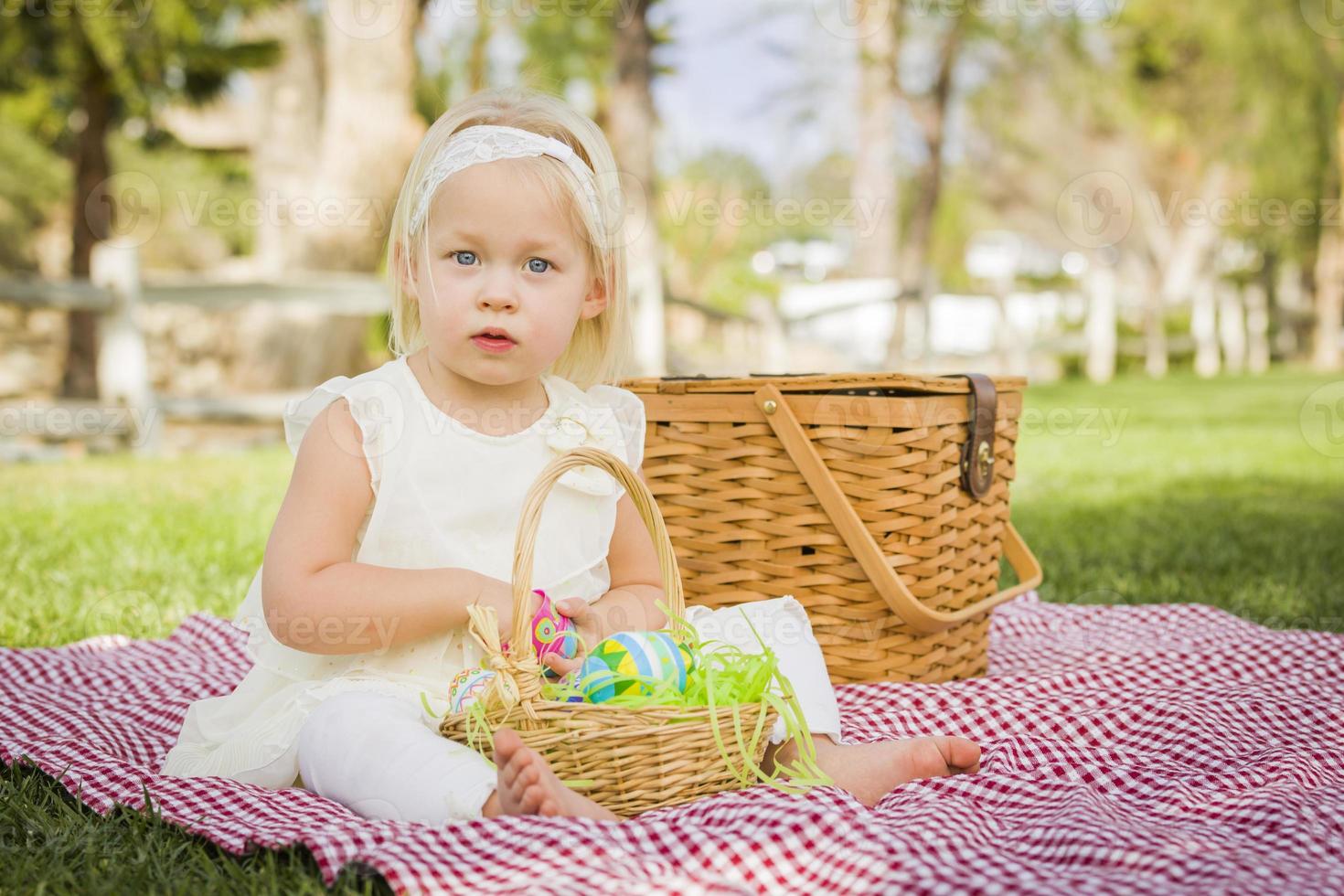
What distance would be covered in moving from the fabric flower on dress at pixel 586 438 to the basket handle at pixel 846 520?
39cm

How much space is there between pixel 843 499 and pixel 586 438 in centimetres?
57

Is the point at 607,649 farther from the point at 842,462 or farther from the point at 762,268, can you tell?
the point at 762,268

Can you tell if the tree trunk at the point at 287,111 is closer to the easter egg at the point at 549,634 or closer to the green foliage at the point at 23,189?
the easter egg at the point at 549,634

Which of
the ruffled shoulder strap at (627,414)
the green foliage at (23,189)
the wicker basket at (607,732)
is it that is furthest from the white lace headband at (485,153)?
the green foliage at (23,189)

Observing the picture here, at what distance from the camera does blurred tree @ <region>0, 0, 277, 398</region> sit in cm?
908

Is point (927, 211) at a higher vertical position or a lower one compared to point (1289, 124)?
lower

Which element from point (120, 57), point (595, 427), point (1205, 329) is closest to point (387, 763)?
point (595, 427)

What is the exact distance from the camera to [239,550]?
3.60m

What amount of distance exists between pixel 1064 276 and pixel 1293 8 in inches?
181

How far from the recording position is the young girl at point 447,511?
1.66 metres

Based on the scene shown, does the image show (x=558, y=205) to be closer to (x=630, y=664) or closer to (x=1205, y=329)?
(x=630, y=664)

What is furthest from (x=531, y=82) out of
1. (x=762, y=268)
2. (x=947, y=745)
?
(x=762, y=268)

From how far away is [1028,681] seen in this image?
7.69ft

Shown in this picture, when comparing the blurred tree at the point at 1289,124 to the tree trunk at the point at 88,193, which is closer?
the tree trunk at the point at 88,193
